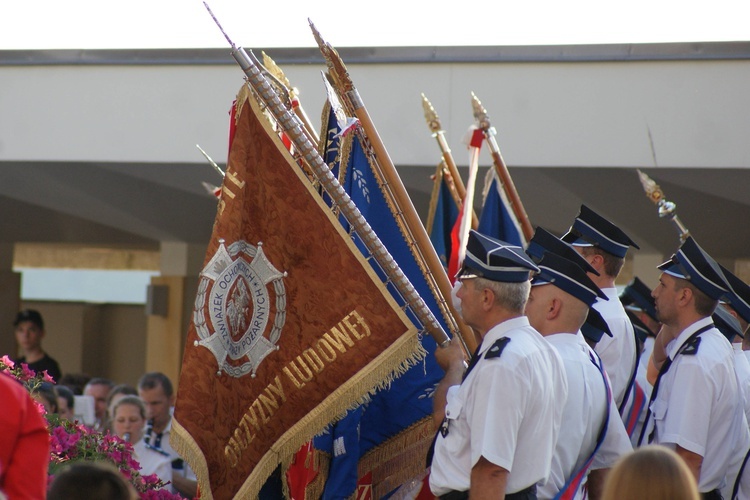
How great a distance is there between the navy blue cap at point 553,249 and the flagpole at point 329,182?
506mm

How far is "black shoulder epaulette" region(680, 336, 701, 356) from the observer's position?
4.25m

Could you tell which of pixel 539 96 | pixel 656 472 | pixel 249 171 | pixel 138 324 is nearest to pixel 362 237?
pixel 249 171

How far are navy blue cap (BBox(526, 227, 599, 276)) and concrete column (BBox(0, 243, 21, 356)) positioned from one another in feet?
35.6

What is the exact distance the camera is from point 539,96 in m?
8.45

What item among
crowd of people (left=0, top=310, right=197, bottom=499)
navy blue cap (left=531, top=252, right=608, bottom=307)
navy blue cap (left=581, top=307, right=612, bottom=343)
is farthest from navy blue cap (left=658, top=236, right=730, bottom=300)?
crowd of people (left=0, top=310, right=197, bottom=499)

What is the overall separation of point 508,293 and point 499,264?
100 mm

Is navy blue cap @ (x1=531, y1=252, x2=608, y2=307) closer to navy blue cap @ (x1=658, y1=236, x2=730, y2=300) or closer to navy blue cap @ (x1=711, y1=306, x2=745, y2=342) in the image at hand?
navy blue cap @ (x1=658, y1=236, x2=730, y2=300)

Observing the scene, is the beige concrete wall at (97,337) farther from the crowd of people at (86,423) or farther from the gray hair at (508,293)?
the gray hair at (508,293)

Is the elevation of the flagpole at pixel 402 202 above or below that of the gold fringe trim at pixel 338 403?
above

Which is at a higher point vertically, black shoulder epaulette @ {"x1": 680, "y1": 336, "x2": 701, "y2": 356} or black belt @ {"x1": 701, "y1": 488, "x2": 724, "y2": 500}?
black shoulder epaulette @ {"x1": 680, "y1": 336, "x2": 701, "y2": 356}

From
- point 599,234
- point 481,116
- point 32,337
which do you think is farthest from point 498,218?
point 32,337

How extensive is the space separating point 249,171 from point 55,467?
126cm

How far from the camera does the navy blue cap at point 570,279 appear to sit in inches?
150

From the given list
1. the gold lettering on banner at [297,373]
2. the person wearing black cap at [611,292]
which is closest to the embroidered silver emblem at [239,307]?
the gold lettering on banner at [297,373]
